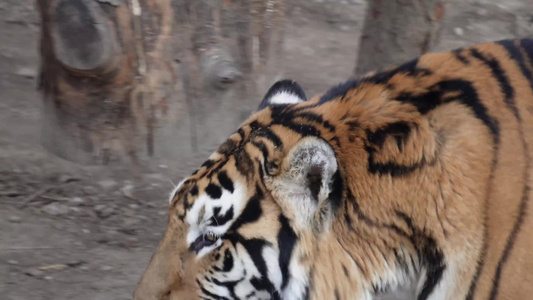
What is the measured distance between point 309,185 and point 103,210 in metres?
2.38

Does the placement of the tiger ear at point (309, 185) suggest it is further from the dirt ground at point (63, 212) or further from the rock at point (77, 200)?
the rock at point (77, 200)

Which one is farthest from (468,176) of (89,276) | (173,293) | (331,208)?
(89,276)

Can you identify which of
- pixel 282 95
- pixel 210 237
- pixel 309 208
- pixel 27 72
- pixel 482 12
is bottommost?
pixel 27 72

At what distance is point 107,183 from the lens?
4.48 meters

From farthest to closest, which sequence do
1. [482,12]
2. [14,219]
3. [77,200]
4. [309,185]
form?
[482,12]
[77,200]
[14,219]
[309,185]

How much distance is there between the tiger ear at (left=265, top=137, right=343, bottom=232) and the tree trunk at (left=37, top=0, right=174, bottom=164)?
88.5 inches

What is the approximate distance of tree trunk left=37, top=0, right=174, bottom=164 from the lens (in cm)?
416

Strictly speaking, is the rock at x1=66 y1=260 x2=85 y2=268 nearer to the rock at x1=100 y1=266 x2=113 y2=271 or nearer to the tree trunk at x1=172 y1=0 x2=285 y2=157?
the rock at x1=100 y1=266 x2=113 y2=271

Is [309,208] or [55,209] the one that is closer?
[309,208]

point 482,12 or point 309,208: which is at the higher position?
point 309,208

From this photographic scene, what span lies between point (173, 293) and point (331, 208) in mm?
651

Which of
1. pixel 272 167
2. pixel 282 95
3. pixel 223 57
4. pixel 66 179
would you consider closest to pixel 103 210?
pixel 66 179

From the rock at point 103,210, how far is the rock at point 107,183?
0.54ft

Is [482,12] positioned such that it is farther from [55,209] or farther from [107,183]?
[55,209]
